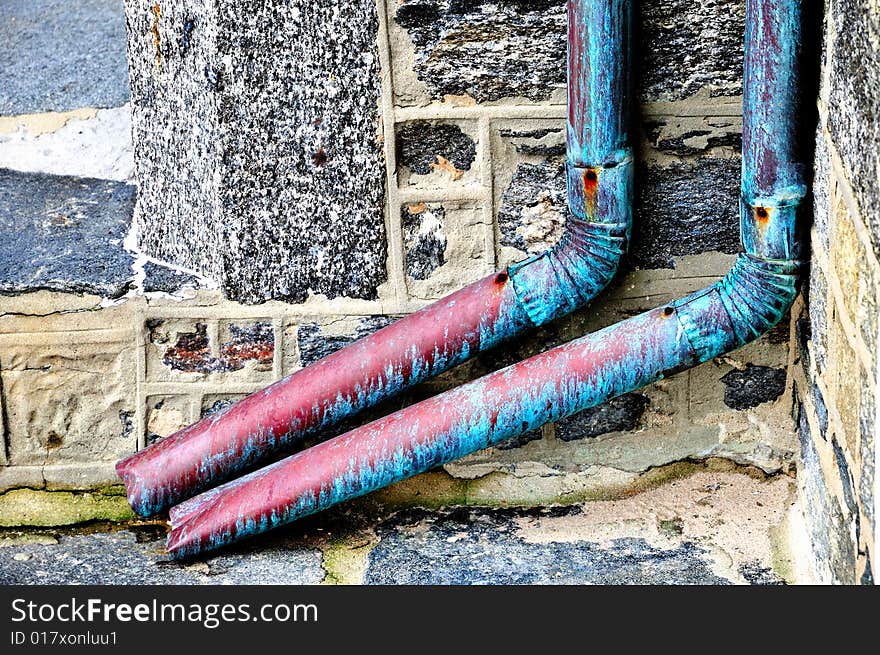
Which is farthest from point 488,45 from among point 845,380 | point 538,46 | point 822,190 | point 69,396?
point 69,396

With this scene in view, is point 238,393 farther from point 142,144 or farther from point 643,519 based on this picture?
point 643,519

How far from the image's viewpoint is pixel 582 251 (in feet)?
7.39

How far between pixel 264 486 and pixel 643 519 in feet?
2.48

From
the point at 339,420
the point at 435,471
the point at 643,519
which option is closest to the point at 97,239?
the point at 339,420

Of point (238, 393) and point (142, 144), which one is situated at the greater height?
point (142, 144)

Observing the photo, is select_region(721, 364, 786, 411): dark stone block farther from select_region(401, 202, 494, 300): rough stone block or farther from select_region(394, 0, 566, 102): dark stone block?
select_region(394, 0, 566, 102): dark stone block

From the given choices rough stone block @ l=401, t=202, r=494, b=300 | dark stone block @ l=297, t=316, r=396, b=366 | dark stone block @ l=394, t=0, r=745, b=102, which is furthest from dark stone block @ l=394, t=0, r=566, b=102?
dark stone block @ l=297, t=316, r=396, b=366

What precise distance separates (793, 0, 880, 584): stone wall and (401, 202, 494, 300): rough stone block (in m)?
0.64

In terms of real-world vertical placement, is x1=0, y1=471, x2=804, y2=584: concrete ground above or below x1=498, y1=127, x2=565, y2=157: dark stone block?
below

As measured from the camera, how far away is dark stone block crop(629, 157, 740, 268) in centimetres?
231

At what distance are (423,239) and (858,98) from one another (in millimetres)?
919

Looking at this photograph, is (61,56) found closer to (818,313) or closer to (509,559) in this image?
(509,559)

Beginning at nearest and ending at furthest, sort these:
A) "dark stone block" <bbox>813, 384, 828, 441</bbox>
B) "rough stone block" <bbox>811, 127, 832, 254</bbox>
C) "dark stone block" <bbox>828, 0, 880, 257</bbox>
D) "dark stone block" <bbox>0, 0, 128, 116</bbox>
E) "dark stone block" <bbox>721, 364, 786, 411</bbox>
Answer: "dark stone block" <bbox>828, 0, 880, 257</bbox> → "rough stone block" <bbox>811, 127, 832, 254</bbox> → "dark stone block" <bbox>813, 384, 828, 441</bbox> → "dark stone block" <bbox>721, 364, 786, 411</bbox> → "dark stone block" <bbox>0, 0, 128, 116</bbox>

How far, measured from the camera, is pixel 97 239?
8.58ft
